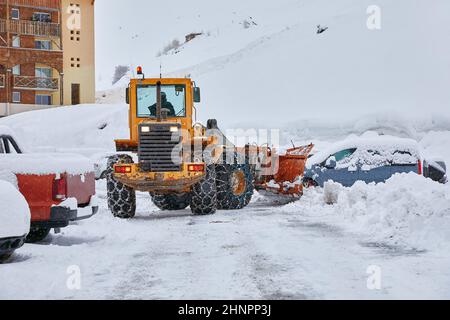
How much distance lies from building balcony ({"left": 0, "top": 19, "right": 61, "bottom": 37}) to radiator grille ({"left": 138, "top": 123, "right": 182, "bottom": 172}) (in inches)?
1407

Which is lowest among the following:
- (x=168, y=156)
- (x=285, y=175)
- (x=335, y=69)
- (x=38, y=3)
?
(x=285, y=175)

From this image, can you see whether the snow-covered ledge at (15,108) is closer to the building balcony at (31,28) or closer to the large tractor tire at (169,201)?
the building balcony at (31,28)

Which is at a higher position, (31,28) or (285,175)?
(31,28)

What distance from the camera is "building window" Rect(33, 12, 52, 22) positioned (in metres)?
47.7

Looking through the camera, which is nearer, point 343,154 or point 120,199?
point 120,199

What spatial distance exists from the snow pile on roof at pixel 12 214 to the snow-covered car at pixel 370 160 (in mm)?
9307

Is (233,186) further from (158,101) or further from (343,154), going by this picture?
(158,101)

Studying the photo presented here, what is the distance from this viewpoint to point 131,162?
565 inches

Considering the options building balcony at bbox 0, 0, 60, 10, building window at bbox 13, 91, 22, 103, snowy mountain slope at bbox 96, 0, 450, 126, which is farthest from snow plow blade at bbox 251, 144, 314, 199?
building balcony at bbox 0, 0, 60, 10

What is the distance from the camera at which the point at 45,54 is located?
154 feet

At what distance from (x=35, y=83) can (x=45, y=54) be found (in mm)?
2235

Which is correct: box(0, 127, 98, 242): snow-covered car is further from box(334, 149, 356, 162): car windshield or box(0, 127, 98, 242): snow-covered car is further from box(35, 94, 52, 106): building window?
box(35, 94, 52, 106): building window

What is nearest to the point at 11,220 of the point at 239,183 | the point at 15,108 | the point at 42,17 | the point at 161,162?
the point at 161,162

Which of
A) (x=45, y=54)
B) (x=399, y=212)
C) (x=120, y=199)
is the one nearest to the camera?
(x=399, y=212)
